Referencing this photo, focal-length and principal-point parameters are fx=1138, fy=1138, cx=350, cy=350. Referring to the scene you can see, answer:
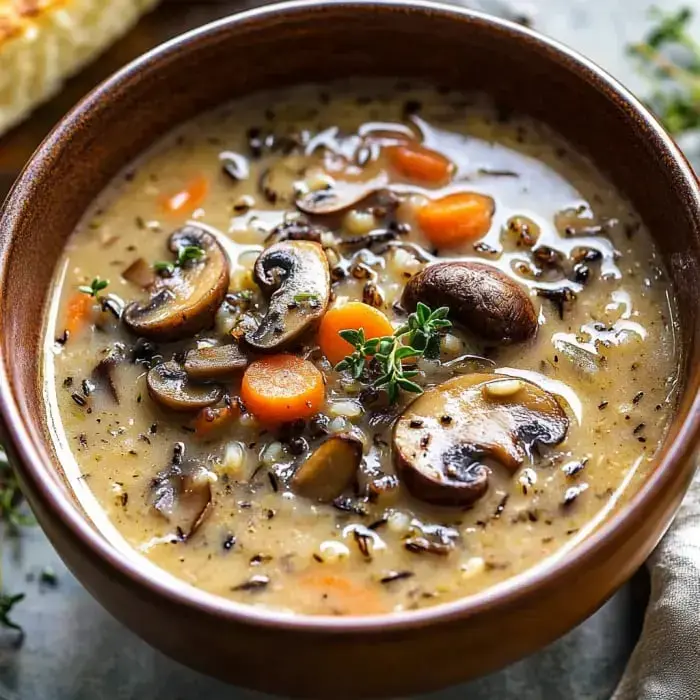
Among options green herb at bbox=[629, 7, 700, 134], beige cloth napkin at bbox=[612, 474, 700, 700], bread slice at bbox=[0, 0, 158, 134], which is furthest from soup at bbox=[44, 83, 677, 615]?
green herb at bbox=[629, 7, 700, 134]

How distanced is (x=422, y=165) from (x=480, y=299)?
56cm

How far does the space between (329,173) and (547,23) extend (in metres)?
1.32

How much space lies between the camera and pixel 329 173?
2.69 metres

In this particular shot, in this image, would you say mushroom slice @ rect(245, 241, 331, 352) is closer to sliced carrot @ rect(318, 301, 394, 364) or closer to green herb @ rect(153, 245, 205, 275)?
sliced carrot @ rect(318, 301, 394, 364)

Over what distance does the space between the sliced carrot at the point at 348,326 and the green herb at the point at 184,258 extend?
1.17 ft

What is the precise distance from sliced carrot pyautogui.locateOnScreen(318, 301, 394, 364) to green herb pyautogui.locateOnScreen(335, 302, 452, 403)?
0.27 ft

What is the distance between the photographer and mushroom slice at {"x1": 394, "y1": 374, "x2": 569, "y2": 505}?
207cm

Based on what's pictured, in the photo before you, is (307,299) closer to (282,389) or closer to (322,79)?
(282,389)

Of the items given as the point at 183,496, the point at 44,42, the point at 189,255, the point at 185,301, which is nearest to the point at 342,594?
the point at 183,496

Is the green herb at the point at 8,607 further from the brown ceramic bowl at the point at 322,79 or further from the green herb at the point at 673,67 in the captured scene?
the green herb at the point at 673,67

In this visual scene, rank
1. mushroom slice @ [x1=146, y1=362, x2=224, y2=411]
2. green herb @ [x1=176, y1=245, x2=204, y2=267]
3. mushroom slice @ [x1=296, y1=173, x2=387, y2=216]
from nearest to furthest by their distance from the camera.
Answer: mushroom slice @ [x1=146, y1=362, x2=224, y2=411], green herb @ [x1=176, y1=245, x2=204, y2=267], mushroom slice @ [x1=296, y1=173, x2=387, y2=216]

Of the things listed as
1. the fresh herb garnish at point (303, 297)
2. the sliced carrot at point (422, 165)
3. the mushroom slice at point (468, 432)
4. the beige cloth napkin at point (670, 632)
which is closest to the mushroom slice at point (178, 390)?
the fresh herb garnish at point (303, 297)

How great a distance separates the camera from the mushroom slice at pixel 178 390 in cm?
223

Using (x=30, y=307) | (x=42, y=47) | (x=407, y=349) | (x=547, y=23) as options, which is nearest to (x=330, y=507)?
(x=407, y=349)
